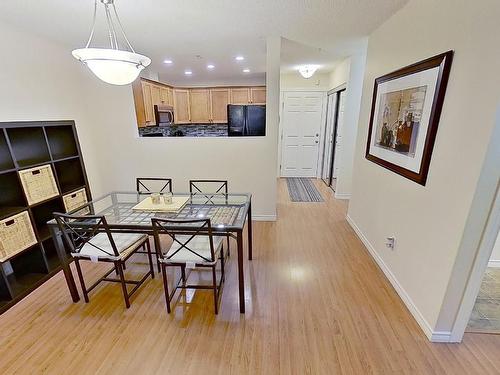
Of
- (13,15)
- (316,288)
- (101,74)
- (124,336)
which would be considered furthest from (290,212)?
(13,15)

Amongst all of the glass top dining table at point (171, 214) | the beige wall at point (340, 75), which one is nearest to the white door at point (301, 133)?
the beige wall at point (340, 75)

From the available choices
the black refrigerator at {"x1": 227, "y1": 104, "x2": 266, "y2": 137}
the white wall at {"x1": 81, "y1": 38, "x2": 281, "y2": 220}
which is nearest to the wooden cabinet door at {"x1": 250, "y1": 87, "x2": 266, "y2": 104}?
the black refrigerator at {"x1": 227, "y1": 104, "x2": 266, "y2": 137}

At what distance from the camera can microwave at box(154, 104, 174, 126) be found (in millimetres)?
4578

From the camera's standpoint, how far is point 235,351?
5.48ft

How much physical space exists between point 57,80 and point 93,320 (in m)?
2.57

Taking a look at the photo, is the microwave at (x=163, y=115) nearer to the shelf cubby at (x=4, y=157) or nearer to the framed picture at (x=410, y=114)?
the shelf cubby at (x=4, y=157)

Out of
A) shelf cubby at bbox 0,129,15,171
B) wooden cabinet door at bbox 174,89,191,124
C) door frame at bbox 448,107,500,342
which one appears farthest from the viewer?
wooden cabinet door at bbox 174,89,191,124

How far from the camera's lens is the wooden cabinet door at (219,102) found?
228 inches

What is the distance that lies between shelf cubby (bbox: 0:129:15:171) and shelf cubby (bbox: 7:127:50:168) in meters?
0.08

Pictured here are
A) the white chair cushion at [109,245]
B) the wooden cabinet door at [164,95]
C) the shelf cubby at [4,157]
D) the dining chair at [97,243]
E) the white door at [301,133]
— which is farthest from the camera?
the white door at [301,133]

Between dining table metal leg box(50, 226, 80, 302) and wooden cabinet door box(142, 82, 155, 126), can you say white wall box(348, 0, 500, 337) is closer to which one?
dining table metal leg box(50, 226, 80, 302)

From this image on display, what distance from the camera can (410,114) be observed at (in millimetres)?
2006

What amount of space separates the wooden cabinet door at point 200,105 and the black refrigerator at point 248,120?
6.43 ft

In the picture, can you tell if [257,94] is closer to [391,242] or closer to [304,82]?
[304,82]
